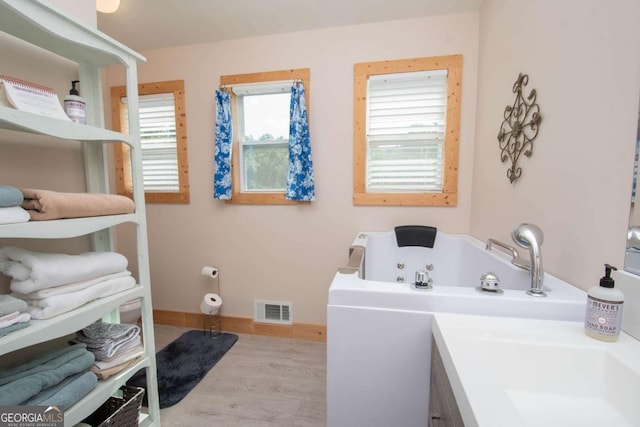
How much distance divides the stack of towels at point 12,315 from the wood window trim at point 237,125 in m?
1.54

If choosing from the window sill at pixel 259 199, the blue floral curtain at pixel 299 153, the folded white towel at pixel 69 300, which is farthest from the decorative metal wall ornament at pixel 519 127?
the folded white towel at pixel 69 300

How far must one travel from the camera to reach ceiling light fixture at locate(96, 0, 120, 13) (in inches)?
66.7

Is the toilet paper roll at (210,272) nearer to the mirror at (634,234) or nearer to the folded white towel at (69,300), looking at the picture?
the folded white towel at (69,300)

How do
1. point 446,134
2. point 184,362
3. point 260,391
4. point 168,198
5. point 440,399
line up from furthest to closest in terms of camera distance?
point 168,198 → point 446,134 → point 184,362 → point 260,391 → point 440,399

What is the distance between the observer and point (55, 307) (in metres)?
0.86

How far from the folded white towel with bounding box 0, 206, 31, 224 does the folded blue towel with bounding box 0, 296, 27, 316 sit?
0.78 ft

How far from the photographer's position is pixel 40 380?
0.83 m

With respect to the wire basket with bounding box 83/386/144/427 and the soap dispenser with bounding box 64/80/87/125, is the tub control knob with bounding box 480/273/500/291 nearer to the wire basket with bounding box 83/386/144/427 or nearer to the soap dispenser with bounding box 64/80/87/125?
the wire basket with bounding box 83/386/144/427

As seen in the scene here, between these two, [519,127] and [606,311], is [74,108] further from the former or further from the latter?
[519,127]

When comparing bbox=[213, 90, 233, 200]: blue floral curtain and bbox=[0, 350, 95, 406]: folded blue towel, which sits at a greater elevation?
bbox=[213, 90, 233, 200]: blue floral curtain

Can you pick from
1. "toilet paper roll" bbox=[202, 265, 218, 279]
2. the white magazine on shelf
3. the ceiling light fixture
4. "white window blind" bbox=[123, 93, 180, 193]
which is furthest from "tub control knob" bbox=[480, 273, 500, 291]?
the ceiling light fixture

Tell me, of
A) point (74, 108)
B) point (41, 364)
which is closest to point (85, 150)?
point (74, 108)

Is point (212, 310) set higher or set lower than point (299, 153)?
lower

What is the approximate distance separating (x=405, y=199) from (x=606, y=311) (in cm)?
146
